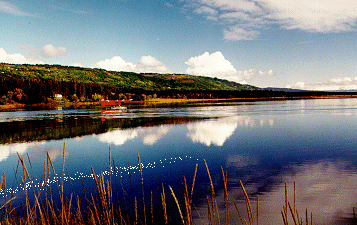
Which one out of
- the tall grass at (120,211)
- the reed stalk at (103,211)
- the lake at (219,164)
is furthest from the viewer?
the lake at (219,164)

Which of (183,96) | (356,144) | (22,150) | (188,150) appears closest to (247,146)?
(188,150)

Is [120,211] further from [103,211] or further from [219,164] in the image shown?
[219,164]

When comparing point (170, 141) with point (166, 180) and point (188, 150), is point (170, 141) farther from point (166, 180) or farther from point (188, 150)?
point (166, 180)

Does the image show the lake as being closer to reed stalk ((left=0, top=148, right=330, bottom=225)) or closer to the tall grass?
the tall grass

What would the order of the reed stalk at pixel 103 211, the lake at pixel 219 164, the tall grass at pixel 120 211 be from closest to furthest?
the reed stalk at pixel 103 211 → the tall grass at pixel 120 211 → the lake at pixel 219 164

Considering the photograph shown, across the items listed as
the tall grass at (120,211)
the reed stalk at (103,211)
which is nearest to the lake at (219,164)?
the tall grass at (120,211)

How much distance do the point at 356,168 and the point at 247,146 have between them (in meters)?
7.98

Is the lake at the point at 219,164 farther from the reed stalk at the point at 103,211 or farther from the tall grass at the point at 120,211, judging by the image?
the reed stalk at the point at 103,211

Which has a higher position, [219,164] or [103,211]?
[103,211]

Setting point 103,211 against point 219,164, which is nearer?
point 103,211

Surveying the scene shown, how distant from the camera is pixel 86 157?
17312 millimetres

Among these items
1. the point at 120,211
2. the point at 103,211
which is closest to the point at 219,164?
the point at 120,211

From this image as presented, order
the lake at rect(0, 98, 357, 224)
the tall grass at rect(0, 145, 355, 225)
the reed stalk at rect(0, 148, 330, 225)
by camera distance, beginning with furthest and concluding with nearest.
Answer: the lake at rect(0, 98, 357, 224) → the tall grass at rect(0, 145, 355, 225) → the reed stalk at rect(0, 148, 330, 225)

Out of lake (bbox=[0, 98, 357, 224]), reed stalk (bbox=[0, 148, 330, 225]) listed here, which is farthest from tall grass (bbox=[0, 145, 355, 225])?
lake (bbox=[0, 98, 357, 224])
